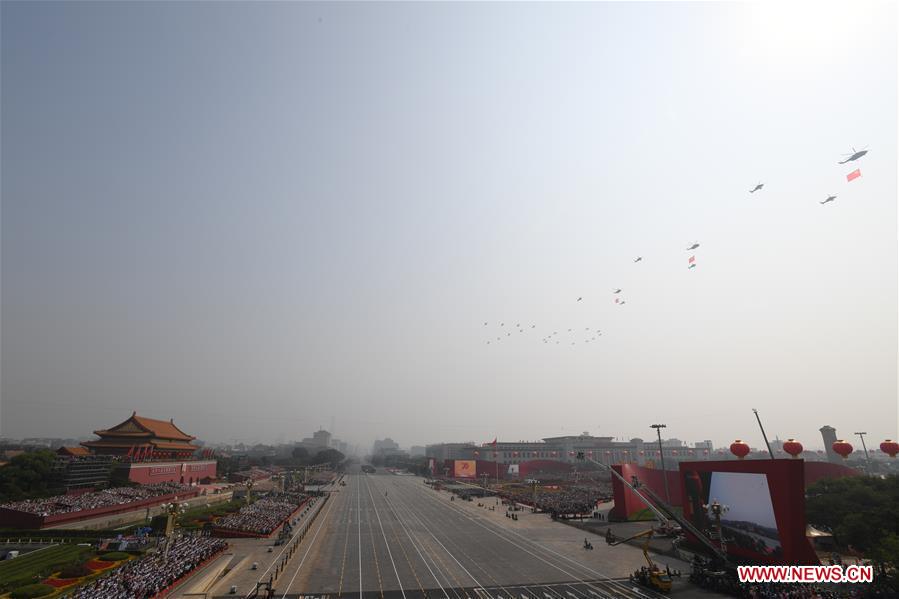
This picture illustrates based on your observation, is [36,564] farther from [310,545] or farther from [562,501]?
[562,501]

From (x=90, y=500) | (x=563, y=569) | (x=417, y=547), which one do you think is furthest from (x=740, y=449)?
(x=90, y=500)

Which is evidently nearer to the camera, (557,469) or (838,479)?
(838,479)

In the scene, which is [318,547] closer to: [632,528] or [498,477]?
[632,528]

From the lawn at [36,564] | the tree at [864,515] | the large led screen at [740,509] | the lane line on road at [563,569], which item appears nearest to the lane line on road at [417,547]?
the lane line on road at [563,569]

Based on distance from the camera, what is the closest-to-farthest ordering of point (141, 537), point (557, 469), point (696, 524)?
point (696, 524) → point (141, 537) → point (557, 469)

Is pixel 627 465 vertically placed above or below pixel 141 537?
above

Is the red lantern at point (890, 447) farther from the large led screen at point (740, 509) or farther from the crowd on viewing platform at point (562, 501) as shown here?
the crowd on viewing platform at point (562, 501)

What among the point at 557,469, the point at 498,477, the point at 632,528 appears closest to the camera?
the point at 632,528

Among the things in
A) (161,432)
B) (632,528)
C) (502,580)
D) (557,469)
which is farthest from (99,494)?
(557,469)
